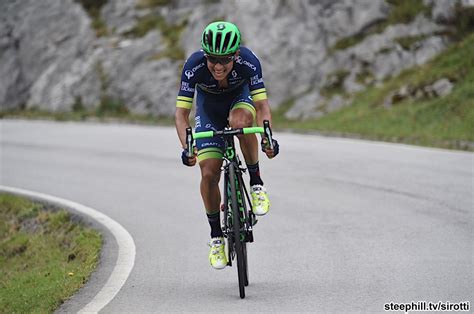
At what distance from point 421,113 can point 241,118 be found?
486 inches

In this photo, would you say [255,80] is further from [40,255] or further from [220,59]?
[40,255]

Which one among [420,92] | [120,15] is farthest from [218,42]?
[120,15]

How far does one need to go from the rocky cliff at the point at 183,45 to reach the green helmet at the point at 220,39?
1576 cm

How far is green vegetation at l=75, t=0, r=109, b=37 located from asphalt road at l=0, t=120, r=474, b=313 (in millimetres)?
12202

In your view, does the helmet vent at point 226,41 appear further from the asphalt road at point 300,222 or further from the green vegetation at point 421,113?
the green vegetation at point 421,113

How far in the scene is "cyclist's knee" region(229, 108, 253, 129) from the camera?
24.4 feet

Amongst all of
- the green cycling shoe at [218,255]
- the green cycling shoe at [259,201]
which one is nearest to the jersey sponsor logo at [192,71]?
the green cycling shoe at [259,201]

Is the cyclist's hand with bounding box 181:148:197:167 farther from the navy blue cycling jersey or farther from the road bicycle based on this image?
the navy blue cycling jersey

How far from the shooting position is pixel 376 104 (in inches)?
835

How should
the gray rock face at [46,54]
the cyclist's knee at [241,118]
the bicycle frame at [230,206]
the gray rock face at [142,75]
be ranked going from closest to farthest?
the bicycle frame at [230,206], the cyclist's knee at [241,118], the gray rock face at [142,75], the gray rock face at [46,54]

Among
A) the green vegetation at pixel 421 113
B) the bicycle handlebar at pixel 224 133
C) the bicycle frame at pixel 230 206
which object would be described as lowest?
the bicycle frame at pixel 230 206

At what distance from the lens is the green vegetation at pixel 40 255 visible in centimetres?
737

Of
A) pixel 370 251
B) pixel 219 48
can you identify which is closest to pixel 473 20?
pixel 370 251

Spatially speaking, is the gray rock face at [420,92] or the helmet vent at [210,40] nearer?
the helmet vent at [210,40]
